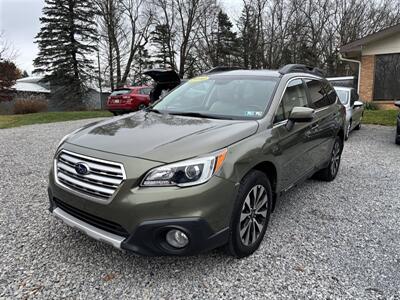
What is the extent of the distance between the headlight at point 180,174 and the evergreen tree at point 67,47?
27269mm

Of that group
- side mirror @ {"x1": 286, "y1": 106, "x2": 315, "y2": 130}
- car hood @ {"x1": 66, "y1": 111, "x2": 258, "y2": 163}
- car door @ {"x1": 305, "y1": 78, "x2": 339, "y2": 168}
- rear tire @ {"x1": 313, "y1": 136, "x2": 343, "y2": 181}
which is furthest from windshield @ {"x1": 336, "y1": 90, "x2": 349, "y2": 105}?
car hood @ {"x1": 66, "y1": 111, "x2": 258, "y2": 163}

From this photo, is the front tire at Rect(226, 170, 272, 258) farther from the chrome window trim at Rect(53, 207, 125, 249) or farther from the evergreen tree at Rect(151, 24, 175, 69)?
the evergreen tree at Rect(151, 24, 175, 69)

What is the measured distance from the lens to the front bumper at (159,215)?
216cm

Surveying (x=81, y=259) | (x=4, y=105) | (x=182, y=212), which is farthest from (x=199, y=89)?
(x=4, y=105)

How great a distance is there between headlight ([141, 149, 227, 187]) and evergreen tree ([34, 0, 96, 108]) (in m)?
27.3

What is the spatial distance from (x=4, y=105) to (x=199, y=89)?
84.7 ft

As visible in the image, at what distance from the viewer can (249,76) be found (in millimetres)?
3736

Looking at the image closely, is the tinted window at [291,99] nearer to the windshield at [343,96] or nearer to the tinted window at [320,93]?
the tinted window at [320,93]

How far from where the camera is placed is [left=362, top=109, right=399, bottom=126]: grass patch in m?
11.9

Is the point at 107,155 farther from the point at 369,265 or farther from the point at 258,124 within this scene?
the point at 369,265

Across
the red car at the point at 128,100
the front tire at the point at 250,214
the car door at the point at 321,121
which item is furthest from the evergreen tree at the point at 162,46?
the front tire at the point at 250,214

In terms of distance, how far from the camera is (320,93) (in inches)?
176

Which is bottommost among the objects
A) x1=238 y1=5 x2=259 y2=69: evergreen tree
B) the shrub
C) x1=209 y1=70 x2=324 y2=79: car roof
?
the shrub

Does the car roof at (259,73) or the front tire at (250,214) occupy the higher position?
the car roof at (259,73)
